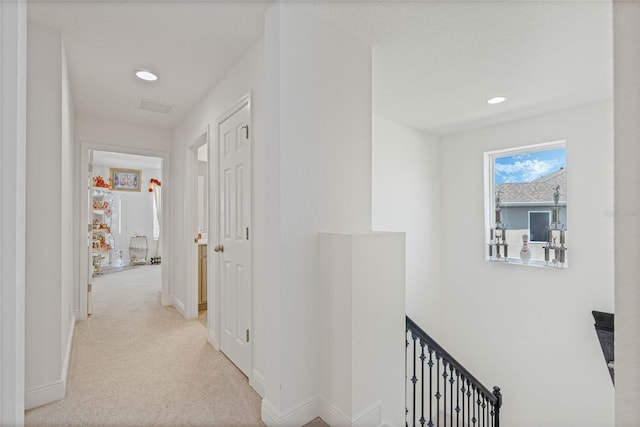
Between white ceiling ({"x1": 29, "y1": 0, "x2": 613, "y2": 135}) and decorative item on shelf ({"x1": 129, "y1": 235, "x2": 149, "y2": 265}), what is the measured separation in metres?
5.19

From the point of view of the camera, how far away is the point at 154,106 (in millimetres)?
3307

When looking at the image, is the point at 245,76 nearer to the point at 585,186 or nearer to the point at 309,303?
the point at 309,303

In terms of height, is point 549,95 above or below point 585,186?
above

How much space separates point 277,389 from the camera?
1677mm

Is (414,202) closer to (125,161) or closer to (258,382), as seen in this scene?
(258,382)

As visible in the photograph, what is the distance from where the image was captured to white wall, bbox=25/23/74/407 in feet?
6.13

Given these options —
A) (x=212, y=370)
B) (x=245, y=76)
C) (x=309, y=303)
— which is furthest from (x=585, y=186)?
(x=212, y=370)

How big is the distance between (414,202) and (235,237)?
2.66 metres

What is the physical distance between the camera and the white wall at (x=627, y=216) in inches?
19.1

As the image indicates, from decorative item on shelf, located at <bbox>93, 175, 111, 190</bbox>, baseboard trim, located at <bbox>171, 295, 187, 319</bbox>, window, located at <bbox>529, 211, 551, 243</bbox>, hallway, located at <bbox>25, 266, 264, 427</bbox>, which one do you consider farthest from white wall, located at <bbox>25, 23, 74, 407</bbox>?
decorative item on shelf, located at <bbox>93, 175, 111, 190</bbox>

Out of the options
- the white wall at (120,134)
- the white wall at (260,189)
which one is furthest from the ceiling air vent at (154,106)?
the white wall at (120,134)

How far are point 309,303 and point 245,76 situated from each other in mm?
1682

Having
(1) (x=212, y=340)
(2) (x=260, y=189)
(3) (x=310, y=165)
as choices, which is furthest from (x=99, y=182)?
(3) (x=310, y=165)

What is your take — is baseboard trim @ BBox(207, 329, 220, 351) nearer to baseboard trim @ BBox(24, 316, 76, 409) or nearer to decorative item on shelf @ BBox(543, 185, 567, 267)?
baseboard trim @ BBox(24, 316, 76, 409)
